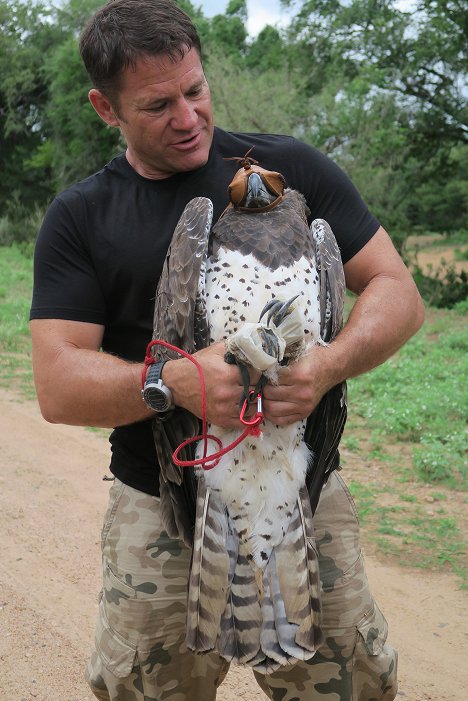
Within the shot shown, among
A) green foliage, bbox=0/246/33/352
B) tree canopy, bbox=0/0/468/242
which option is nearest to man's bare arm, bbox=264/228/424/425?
green foliage, bbox=0/246/33/352

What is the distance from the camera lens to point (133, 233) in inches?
117

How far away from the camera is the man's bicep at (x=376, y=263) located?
3.09 meters

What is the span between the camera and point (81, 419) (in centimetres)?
297

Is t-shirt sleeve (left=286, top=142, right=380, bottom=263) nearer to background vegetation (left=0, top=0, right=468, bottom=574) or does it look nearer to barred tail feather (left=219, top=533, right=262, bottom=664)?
barred tail feather (left=219, top=533, right=262, bottom=664)

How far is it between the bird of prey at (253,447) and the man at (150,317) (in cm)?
14

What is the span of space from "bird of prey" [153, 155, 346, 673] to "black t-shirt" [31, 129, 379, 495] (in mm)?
109

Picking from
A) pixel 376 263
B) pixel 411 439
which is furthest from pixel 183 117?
pixel 411 439

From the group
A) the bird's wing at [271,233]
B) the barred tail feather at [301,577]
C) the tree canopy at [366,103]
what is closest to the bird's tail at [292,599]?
the barred tail feather at [301,577]

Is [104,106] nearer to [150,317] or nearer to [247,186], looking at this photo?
[247,186]

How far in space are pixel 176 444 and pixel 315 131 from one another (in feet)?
58.4

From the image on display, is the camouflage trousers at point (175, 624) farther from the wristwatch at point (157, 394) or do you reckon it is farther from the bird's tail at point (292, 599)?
the wristwatch at point (157, 394)

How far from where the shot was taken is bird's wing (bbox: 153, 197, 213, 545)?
112 inches

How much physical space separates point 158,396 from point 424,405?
567cm

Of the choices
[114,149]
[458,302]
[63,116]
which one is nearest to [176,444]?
[458,302]
